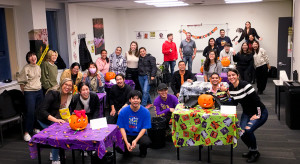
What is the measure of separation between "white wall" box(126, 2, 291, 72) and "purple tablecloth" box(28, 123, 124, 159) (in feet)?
29.2

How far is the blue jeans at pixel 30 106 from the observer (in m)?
6.07

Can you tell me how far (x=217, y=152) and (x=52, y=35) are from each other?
5846 mm

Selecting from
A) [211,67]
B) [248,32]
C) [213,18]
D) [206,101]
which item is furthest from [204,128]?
[213,18]

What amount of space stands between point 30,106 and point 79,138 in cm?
256

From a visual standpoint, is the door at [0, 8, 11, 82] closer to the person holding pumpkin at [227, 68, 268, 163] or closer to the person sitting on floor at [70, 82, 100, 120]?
the person sitting on floor at [70, 82, 100, 120]

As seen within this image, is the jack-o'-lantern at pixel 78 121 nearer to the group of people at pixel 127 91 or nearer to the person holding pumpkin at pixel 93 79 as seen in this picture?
the group of people at pixel 127 91

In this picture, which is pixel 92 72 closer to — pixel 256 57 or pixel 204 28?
pixel 256 57

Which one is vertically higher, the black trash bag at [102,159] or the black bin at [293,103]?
the black bin at [293,103]

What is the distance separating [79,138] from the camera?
3.93 meters

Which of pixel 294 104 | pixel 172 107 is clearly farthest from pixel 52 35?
pixel 294 104

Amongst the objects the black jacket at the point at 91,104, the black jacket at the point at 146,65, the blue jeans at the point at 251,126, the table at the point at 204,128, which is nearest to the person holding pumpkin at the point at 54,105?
the black jacket at the point at 91,104

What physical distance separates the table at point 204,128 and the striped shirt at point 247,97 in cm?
41

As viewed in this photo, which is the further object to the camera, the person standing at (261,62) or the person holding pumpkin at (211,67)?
the person standing at (261,62)

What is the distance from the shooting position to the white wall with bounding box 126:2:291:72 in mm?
11648
